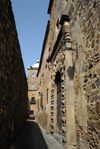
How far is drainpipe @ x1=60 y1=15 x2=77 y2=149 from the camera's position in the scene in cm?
416

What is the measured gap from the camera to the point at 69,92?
4.64 metres

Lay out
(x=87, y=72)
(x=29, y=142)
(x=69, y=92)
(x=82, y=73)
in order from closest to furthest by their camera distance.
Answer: (x=87, y=72) < (x=82, y=73) < (x=69, y=92) < (x=29, y=142)

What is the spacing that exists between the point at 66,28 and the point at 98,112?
11.9 feet

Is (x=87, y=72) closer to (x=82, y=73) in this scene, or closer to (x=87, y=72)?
(x=87, y=72)

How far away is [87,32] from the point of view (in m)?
3.63

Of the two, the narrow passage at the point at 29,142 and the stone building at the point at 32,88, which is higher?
the stone building at the point at 32,88

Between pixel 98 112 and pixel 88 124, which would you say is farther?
pixel 88 124

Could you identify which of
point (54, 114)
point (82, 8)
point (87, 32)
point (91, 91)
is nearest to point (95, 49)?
point (87, 32)

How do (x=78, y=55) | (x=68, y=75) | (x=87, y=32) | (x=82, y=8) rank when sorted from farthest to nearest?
(x=68, y=75), (x=78, y=55), (x=82, y=8), (x=87, y=32)

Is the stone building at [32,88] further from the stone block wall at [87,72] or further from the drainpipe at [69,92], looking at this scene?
the stone block wall at [87,72]

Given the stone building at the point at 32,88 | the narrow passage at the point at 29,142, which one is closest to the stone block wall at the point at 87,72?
the narrow passage at the point at 29,142

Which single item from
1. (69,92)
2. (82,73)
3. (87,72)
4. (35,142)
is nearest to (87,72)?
(87,72)

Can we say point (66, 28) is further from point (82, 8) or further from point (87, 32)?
point (87, 32)

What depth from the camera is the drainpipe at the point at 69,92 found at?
4157mm
